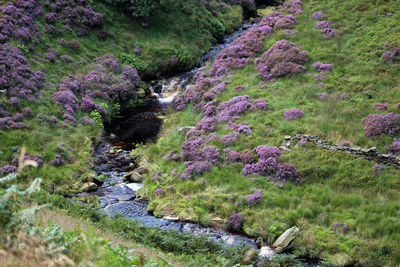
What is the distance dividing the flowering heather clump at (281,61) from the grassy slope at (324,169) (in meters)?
0.76

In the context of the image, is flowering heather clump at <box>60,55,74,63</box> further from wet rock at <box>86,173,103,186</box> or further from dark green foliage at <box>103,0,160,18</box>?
wet rock at <box>86,173,103,186</box>

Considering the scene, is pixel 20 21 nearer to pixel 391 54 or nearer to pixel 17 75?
pixel 17 75

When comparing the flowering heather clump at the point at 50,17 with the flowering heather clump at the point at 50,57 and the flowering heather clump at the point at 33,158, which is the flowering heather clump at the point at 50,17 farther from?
the flowering heather clump at the point at 33,158

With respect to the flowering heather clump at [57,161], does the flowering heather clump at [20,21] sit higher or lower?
higher

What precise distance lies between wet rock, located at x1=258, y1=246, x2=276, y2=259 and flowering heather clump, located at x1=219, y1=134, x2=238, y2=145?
8064 mm

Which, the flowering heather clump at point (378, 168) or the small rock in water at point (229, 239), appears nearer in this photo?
the small rock in water at point (229, 239)

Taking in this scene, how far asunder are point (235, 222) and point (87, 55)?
2547cm

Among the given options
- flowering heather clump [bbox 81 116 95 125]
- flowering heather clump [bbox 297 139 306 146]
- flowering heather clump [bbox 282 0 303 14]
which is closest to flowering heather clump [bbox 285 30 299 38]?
flowering heather clump [bbox 282 0 303 14]

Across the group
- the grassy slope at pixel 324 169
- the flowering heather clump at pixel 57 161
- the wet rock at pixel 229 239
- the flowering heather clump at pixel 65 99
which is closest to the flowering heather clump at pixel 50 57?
the flowering heather clump at pixel 65 99

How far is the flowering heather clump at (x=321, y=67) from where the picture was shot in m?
26.3

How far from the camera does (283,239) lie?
15.3m

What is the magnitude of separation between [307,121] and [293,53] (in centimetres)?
871

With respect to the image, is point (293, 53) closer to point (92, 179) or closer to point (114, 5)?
point (92, 179)

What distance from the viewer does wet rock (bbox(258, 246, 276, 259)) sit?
48.0 ft
